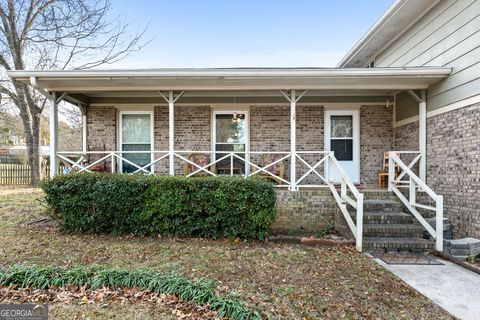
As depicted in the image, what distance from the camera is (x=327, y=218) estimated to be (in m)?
6.39

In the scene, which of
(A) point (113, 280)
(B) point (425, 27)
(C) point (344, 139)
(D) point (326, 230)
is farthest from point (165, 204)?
(B) point (425, 27)

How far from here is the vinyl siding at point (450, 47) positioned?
212 inches

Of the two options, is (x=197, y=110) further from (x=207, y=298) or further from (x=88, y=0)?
(x=88, y=0)

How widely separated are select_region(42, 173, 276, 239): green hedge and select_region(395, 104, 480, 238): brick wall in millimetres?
3599

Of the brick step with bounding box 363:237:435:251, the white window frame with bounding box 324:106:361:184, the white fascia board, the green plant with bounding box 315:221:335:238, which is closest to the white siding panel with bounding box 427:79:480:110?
the white fascia board

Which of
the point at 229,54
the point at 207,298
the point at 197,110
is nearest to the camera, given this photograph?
the point at 207,298

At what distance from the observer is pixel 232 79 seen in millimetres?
6578

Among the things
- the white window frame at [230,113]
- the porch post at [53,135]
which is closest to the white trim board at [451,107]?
the white window frame at [230,113]

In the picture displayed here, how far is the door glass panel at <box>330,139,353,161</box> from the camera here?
8.45 meters

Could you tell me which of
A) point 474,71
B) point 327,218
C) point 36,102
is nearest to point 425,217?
point 327,218

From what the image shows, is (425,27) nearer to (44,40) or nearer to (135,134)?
(135,134)

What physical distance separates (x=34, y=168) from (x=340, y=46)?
19328mm

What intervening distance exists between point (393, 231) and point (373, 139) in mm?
3619

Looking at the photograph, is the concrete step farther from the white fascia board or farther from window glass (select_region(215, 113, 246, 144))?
window glass (select_region(215, 113, 246, 144))
